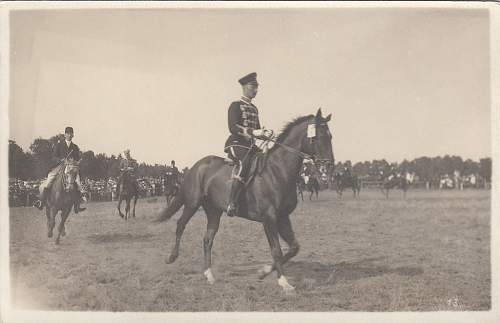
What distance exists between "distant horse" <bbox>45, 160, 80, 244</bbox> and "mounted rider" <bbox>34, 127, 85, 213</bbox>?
40mm

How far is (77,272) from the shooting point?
5.09 m

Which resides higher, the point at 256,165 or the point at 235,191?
the point at 256,165

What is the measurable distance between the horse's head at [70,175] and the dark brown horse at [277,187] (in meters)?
1.37

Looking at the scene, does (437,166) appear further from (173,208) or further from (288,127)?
(173,208)

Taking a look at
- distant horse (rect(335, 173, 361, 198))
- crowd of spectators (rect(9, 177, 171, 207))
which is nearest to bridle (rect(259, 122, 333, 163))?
crowd of spectators (rect(9, 177, 171, 207))

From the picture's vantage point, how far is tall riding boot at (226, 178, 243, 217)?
4805 millimetres

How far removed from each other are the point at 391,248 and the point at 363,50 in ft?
7.26

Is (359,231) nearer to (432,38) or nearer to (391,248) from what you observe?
(391,248)

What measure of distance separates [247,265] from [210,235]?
0.51m

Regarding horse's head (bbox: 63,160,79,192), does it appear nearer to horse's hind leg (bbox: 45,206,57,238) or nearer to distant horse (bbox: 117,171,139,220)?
horse's hind leg (bbox: 45,206,57,238)

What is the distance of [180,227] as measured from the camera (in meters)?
5.11

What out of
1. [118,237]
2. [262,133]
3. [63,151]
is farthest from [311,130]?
[63,151]

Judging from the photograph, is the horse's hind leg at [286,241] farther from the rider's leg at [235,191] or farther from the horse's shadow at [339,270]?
the rider's leg at [235,191]

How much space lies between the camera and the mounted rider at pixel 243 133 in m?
4.82
